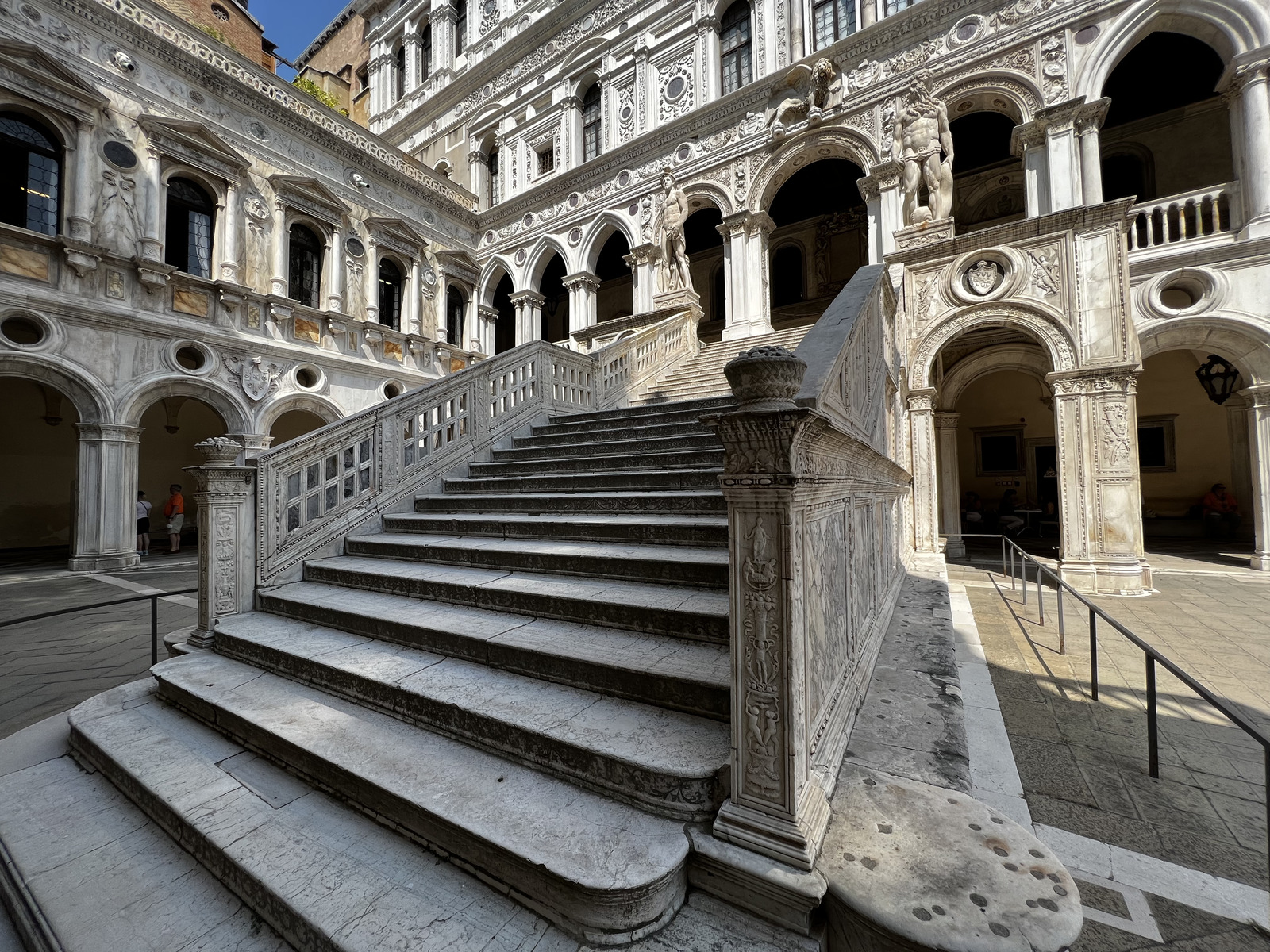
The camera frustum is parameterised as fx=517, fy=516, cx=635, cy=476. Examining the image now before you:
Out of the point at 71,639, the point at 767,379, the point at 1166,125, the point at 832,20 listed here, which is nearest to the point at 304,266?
the point at 71,639

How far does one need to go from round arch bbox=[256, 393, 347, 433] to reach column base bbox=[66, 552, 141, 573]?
3.41 meters

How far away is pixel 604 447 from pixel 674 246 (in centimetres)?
842

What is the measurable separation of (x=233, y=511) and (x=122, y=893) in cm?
287

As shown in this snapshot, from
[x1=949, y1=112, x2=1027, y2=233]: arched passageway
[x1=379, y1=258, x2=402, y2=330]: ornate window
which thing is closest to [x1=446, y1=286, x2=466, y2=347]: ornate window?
[x1=379, y1=258, x2=402, y2=330]: ornate window

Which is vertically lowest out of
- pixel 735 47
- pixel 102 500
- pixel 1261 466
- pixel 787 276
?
pixel 102 500

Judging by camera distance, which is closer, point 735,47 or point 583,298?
point 735,47

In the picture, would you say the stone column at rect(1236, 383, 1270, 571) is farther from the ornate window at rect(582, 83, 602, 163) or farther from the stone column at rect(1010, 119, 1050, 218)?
the ornate window at rect(582, 83, 602, 163)

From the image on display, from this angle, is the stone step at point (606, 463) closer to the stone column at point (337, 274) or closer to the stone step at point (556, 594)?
the stone step at point (556, 594)

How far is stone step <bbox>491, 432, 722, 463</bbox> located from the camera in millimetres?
5223

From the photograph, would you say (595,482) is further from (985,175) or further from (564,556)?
(985,175)

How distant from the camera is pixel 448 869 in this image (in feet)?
6.31

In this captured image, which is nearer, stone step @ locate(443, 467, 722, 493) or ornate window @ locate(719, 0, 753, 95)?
stone step @ locate(443, 467, 722, 493)

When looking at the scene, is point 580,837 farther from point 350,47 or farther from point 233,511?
point 350,47

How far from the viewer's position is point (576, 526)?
424 cm
